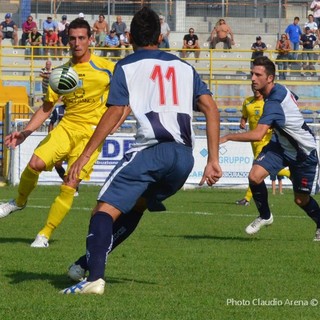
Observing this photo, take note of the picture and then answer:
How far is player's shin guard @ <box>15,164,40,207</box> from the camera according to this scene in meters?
10.7

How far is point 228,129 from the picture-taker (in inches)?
1001

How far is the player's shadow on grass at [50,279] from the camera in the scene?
800 centimetres

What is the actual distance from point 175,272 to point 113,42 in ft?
82.7

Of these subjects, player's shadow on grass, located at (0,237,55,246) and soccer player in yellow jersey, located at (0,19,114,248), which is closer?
soccer player in yellow jersey, located at (0,19,114,248)

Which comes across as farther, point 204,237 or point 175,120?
point 204,237

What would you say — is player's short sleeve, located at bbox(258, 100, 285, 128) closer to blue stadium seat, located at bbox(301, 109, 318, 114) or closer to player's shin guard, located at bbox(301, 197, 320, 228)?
player's shin guard, located at bbox(301, 197, 320, 228)

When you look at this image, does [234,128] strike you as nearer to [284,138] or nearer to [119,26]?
[119,26]

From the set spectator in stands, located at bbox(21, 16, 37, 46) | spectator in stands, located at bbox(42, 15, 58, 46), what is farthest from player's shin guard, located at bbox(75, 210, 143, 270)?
spectator in stands, located at bbox(42, 15, 58, 46)

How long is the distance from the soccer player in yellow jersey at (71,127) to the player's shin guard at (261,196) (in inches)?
90.1

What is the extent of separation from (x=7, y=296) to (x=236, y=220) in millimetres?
8026

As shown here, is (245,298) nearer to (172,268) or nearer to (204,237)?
(172,268)

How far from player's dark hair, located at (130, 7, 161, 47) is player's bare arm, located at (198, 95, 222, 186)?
1.82ft

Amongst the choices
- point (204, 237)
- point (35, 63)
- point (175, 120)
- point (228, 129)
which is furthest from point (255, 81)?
point (35, 63)

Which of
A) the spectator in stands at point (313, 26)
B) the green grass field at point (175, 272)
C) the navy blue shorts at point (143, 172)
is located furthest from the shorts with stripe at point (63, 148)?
the spectator in stands at point (313, 26)
